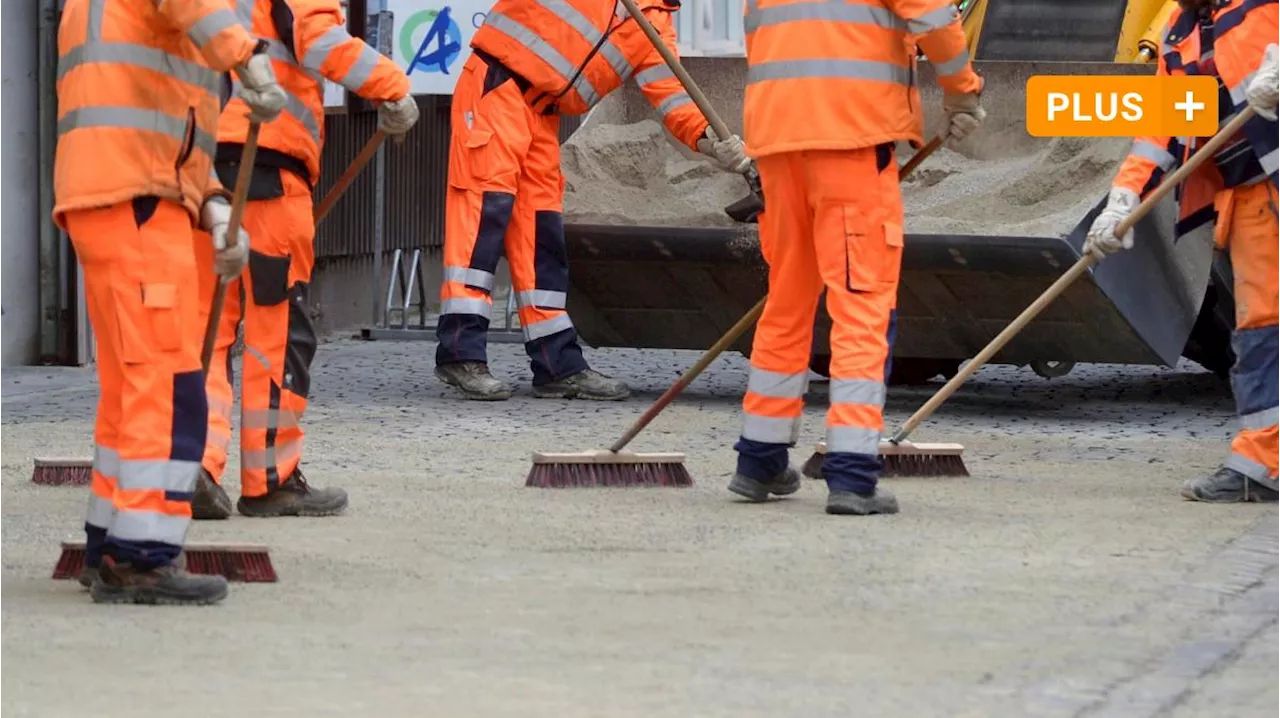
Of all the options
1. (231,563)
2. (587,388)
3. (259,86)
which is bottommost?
(587,388)

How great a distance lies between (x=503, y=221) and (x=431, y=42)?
1995 mm

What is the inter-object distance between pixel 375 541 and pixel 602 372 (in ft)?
15.4

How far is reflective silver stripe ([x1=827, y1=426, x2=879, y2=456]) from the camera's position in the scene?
6625 millimetres

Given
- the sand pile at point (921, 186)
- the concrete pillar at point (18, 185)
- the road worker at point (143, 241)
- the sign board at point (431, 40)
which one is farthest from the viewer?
the sign board at point (431, 40)

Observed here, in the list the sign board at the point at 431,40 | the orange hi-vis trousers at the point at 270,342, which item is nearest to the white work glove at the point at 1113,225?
the orange hi-vis trousers at the point at 270,342

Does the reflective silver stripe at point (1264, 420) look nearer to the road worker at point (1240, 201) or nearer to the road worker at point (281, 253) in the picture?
the road worker at point (1240, 201)

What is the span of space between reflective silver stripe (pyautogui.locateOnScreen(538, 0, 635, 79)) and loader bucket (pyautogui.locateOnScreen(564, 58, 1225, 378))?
40 centimetres

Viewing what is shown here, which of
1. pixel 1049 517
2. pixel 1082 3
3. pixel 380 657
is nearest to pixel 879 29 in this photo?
pixel 1049 517

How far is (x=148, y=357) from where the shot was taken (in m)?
5.22

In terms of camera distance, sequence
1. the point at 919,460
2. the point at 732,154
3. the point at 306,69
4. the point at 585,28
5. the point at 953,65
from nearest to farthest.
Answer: the point at 306,69
the point at 953,65
the point at 919,460
the point at 732,154
the point at 585,28

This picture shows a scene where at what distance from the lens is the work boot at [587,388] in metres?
9.70

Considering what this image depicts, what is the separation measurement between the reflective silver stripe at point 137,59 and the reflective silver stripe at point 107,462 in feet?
2.61

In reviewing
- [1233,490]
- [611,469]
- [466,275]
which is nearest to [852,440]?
[611,469]

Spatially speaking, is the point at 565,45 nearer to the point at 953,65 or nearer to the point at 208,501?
the point at 953,65
